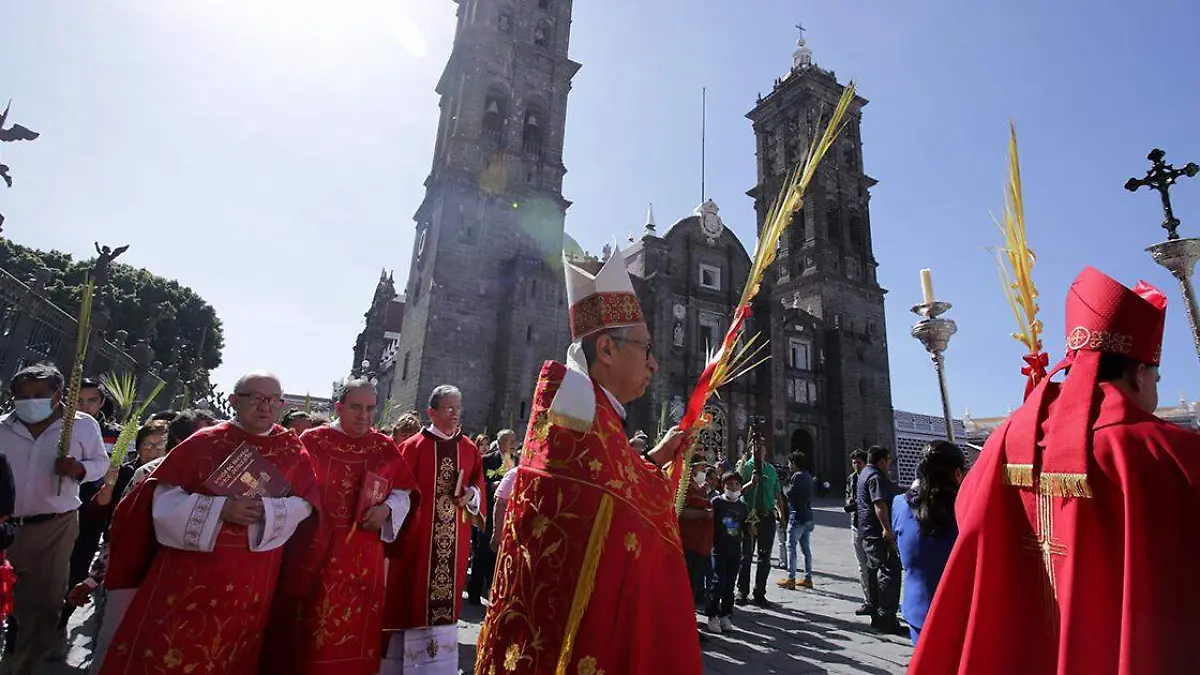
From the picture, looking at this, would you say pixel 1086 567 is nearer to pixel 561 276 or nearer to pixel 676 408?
pixel 561 276

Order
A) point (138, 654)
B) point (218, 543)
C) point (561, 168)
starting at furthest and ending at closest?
point (561, 168)
point (218, 543)
point (138, 654)

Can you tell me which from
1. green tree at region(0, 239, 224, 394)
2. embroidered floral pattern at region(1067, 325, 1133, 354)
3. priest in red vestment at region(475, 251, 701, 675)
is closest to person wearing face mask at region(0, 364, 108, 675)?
priest in red vestment at region(475, 251, 701, 675)

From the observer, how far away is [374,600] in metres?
3.71

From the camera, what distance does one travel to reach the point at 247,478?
308cm

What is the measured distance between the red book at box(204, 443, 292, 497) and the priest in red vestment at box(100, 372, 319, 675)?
0.03 meters

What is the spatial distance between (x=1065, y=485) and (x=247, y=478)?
3573mm

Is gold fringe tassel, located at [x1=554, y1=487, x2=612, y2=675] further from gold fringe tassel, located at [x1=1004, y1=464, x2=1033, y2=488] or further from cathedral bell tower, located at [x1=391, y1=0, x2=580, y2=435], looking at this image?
cathedral bell tower, located at [x1=391, y1=0, x2=580, y2=435]

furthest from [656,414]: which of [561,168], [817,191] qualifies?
[817,191]

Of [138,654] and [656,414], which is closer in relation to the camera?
[138,654]

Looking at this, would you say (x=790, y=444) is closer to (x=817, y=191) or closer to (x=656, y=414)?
(x=656, y=414)

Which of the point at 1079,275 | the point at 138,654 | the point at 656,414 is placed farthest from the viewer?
the point at 656,414

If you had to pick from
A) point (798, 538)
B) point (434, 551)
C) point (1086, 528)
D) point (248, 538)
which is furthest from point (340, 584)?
point (798, 538)

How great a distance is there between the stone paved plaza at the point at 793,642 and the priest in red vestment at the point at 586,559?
11.2 ft

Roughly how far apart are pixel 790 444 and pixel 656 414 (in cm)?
990
